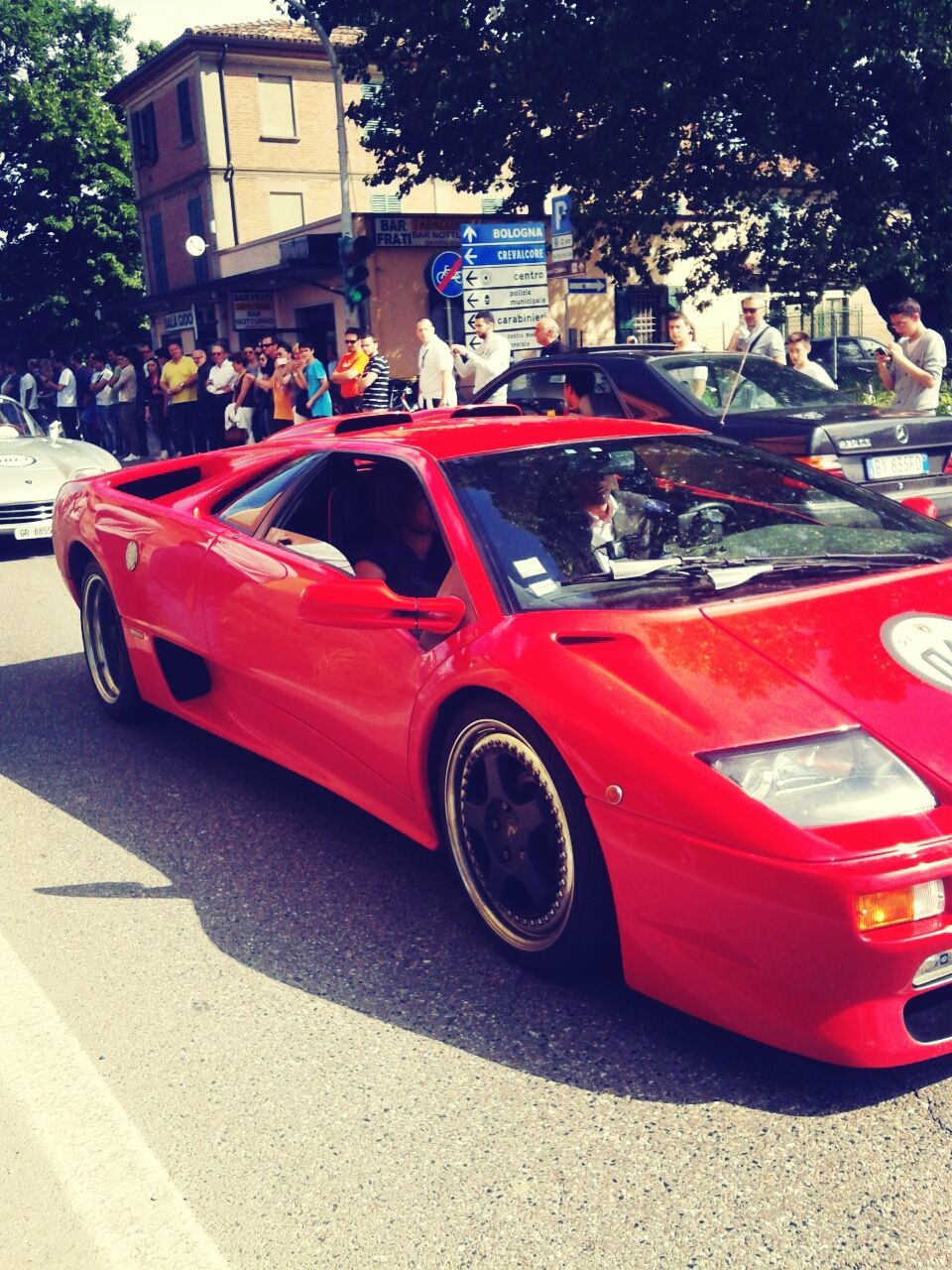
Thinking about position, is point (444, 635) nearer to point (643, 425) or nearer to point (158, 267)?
point (643, 425)

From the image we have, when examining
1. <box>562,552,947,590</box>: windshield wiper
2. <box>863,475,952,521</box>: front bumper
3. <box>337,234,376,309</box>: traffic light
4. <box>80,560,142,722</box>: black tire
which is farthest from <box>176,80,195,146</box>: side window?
<box>562,552,947,590</box>: windshield wiper

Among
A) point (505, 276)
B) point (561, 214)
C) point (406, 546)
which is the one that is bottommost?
point (406, 546)

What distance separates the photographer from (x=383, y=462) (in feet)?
13.7

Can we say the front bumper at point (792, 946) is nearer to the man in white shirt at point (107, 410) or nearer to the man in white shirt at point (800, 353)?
the man in white shirt at point (800, 353)

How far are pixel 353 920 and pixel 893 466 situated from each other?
537cm

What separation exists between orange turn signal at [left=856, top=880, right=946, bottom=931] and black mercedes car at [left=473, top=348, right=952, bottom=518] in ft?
17.2

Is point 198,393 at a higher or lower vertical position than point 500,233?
lower

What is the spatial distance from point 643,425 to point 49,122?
48.4 metres

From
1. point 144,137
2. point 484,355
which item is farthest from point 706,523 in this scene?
point 144,137

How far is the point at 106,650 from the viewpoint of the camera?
5.67 metres

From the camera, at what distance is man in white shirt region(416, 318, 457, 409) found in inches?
485

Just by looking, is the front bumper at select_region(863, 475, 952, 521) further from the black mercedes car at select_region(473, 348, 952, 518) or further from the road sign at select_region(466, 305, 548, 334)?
the road sign at select_region(466, 305, 548, 334)

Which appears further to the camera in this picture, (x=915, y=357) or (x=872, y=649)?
(x=915, y=357)

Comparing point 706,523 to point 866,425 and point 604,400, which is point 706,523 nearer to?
point 866,425
